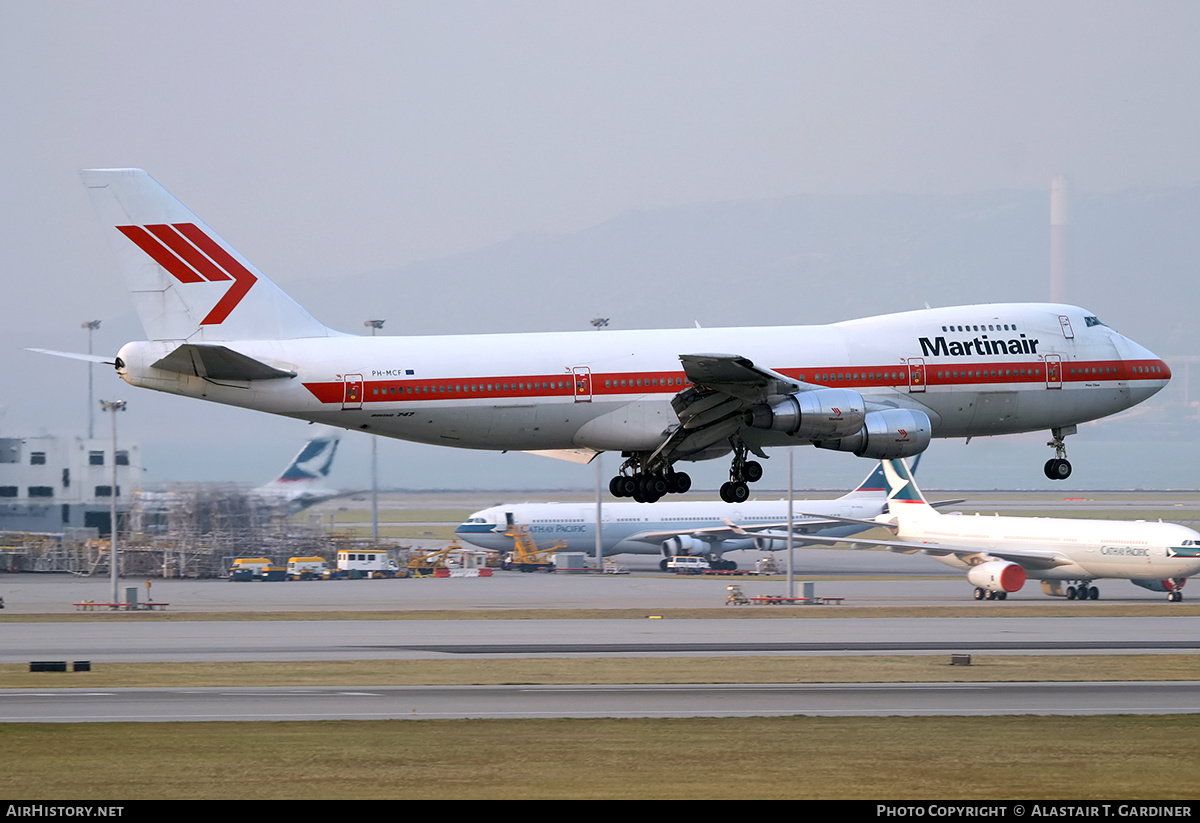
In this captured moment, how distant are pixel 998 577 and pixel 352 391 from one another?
56974mm

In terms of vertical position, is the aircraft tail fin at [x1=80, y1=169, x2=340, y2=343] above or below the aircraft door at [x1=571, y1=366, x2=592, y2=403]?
above

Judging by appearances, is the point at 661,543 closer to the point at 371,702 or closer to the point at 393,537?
the point at 393,537

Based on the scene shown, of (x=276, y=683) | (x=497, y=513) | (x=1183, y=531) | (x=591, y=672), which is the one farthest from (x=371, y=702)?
(x=497, y=513)

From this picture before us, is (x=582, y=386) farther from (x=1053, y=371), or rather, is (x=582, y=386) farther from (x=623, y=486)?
(x=1053, y=371)

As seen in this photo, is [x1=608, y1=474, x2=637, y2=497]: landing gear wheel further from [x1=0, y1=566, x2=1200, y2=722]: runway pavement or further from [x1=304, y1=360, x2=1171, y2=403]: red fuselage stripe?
[x1=0, y1=566, x2=1200, y2=722]: runway pavement

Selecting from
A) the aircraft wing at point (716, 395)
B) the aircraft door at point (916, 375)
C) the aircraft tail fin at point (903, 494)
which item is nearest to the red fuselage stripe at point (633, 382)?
the aircraft door at point (916, 375)

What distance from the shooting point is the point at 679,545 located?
126 metres

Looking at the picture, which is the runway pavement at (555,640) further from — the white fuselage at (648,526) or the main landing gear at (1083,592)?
the white fuselage at (648,526)

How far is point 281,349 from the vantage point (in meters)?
46.4

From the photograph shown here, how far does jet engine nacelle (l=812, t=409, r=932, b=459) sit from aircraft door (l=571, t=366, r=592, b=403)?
304 inches

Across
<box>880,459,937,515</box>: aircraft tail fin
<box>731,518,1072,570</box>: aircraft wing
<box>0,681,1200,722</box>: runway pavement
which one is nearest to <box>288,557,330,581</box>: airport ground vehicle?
<box>731,518,1072,570</box>: aircraft wing

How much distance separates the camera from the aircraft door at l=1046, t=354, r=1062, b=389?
49.8 metres

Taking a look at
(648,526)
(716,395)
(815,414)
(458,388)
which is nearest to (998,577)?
(648,526)

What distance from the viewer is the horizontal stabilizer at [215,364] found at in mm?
43625
